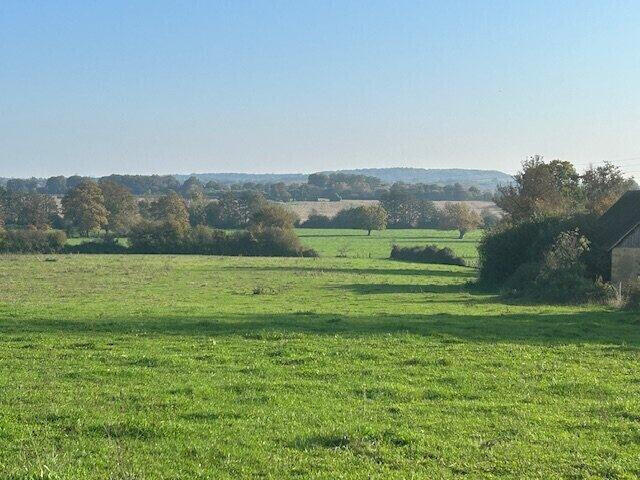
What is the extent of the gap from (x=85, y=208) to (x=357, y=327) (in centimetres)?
9171

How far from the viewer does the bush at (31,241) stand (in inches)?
3627

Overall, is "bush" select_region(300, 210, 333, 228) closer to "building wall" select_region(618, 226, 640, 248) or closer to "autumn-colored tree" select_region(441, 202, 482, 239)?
"autumn-colored tree" select_region(441, 202, 482, 239)

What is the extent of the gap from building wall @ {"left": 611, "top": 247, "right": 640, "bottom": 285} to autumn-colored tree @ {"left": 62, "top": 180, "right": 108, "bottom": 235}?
261ft

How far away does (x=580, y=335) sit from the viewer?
2094 cm

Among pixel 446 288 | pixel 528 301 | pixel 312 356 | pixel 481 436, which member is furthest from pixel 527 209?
pixel 481 436

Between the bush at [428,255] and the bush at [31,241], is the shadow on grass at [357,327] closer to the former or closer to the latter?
the bush at [428,255]

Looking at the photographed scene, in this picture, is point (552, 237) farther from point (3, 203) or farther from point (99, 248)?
point (3, 203)

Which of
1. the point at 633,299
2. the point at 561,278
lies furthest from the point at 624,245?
the point at 633,299

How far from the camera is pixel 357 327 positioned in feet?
72.3

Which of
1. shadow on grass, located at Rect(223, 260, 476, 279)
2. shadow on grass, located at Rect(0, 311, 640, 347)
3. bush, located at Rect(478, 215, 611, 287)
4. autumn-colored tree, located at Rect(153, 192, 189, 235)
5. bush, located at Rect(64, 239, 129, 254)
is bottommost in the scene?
shadow on grass, located at Rect(223, 260, 476, 279)

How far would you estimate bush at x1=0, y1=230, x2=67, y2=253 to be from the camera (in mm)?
92125

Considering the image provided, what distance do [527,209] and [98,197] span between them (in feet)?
211

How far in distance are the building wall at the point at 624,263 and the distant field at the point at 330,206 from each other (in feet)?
301

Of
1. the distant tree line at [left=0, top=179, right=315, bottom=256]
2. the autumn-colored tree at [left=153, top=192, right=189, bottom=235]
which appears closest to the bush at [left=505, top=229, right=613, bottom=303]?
the distant tree line at [left=0, top=179, right=315, bottom=256]
